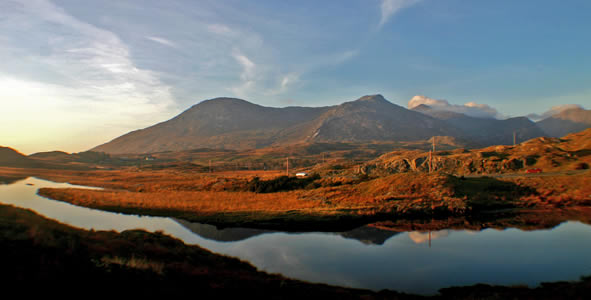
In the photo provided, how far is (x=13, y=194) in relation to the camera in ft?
203

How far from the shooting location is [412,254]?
2216 cm

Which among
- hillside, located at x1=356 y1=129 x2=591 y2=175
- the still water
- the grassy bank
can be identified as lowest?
the still water

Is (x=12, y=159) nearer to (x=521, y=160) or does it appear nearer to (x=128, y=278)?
(x=128, y=278)

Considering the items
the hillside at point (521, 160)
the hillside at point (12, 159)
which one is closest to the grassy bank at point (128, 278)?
the hillside at point (521, 160)

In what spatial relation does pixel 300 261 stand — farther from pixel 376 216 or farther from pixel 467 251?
pixel 376 216

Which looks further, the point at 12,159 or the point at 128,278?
the point at 12,159

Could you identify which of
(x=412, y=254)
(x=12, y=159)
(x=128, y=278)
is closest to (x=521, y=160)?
(x=412, y=254)

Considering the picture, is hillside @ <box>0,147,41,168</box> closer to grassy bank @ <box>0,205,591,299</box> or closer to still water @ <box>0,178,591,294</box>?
still water @ <box>0,178,591,294</box>

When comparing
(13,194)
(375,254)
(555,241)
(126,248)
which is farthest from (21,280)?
(13,194)

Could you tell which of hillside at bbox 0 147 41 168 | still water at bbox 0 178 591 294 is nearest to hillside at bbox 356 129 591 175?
still water at bbox 0 178 591 294

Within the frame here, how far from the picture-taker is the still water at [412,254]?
58.6ft

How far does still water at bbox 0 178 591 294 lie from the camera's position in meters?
17.9

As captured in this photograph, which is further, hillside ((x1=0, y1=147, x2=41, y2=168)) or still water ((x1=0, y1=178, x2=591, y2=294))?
hillside ((x1=0, y1=147, x2=41, y2=168))

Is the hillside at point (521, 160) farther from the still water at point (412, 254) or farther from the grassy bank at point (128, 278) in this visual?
the grassy bank at point (128, 278)
